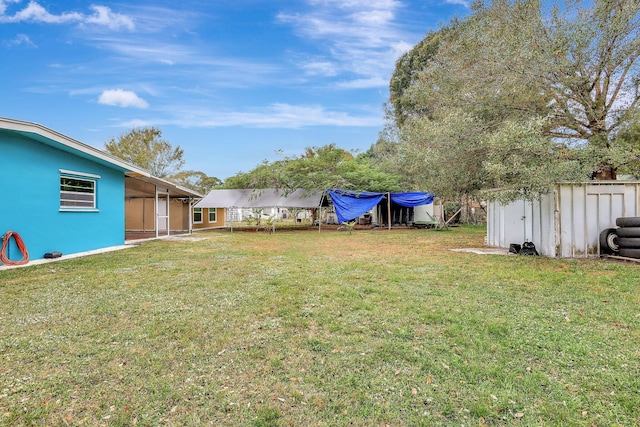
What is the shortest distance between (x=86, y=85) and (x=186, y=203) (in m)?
7.65

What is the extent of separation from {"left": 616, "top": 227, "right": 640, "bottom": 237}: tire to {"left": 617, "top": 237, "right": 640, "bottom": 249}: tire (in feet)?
0.23

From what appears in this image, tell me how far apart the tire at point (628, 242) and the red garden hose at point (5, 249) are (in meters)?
13.6

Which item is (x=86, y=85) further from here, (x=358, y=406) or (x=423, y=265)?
(x=358, y=406)

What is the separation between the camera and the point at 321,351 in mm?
3004

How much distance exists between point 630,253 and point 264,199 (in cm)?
1539

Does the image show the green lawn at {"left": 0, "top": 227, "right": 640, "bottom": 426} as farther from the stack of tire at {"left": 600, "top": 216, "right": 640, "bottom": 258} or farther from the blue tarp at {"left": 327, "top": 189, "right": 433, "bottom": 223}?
the blue tarp at {"left": 327, "top": 189, "right": 433, "bottom": 223}

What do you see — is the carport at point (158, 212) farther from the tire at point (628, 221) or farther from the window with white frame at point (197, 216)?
the tire at point (628, 221)

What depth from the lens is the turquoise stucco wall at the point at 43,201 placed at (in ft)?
23.9

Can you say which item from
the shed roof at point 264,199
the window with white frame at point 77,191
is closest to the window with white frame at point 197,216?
the shed roof at point 264,199

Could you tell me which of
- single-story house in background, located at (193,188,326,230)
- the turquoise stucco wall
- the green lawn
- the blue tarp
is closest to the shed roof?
single-story house in background, located at (193,188,326,230)

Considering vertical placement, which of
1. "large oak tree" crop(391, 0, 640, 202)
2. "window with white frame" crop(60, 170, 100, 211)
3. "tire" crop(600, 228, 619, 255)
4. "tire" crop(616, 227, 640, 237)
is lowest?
"tire" crop(600, 228, 619, 255)

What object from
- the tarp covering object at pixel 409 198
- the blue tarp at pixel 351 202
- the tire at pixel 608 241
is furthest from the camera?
the tarp covering object at pixel 409 198

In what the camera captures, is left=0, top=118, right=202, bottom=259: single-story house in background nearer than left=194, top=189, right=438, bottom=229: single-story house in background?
Yes

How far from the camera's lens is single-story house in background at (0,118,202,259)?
731 cm
